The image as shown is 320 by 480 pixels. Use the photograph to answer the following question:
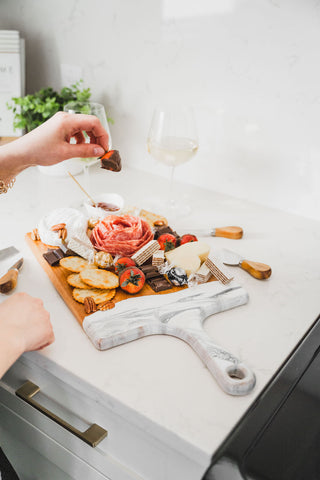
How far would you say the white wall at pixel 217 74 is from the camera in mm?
1005

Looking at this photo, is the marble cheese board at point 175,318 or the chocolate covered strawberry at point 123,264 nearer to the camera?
the marble cheese board at point 175,318

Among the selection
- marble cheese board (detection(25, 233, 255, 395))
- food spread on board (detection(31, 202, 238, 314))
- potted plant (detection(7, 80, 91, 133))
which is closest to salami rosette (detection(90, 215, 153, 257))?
food spread on board (detection(31, 202, 238, 314))

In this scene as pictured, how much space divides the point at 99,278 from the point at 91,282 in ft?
0.07

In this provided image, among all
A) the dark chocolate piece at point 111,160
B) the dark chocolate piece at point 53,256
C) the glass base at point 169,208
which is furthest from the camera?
the glass base at point 169,208

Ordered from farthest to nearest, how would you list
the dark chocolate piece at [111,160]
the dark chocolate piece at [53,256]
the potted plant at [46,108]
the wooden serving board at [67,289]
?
the potted plant at [46,108], the dark chocolate piece at [111,160], the dark chocolate piece at [53,256], the wooden serving board at [67,289]

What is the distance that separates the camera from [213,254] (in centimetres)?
89

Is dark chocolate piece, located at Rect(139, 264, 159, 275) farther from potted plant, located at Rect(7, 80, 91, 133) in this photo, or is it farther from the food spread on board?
potted plant, located at Rect(7, 80, 91, 133)

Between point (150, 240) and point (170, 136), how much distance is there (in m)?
0.32

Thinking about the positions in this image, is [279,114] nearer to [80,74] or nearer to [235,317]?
[235,317]

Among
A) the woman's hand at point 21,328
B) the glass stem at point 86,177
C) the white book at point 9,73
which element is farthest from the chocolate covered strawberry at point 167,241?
the white book at point 9,73

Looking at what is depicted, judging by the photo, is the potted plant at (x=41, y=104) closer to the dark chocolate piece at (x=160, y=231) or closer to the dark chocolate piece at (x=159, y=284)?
the dark chocolate piece at (x=160, y=231)

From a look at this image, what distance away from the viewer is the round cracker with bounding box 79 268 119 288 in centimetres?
75

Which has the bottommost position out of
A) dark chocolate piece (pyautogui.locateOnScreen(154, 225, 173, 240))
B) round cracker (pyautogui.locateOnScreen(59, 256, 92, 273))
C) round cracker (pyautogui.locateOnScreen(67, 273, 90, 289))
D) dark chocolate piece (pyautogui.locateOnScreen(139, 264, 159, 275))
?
round cracker (pyautogui.locateOnScreen(67, 273, 90, 289))

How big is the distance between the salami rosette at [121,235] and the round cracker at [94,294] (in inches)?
4.5
